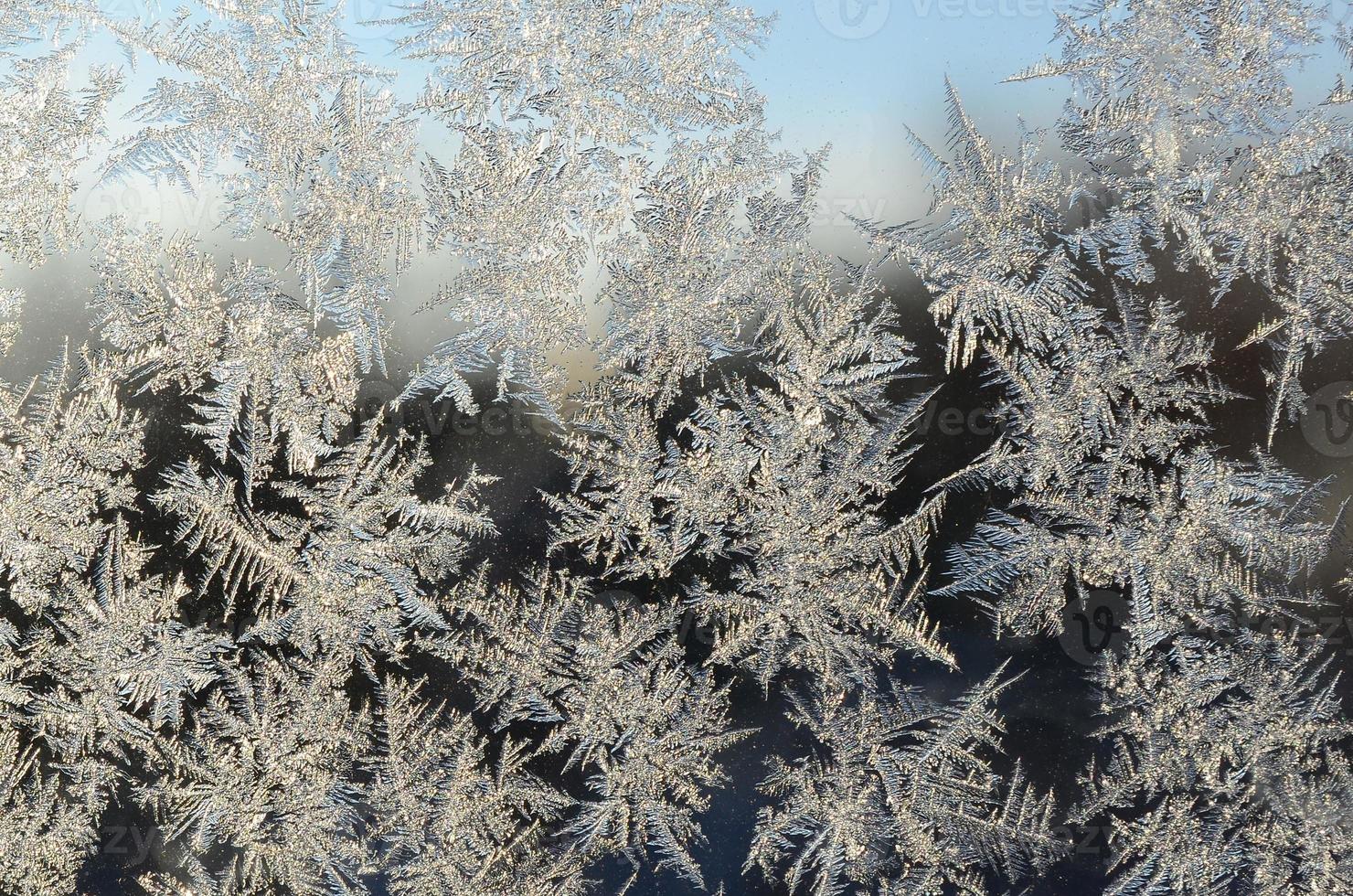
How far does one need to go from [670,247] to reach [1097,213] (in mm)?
340

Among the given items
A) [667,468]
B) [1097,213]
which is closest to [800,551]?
[667,468]

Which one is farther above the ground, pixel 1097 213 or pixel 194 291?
pixel 1097 213

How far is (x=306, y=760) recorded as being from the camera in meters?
0.66

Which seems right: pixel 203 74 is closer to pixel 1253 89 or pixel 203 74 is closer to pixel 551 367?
pixel 551 367

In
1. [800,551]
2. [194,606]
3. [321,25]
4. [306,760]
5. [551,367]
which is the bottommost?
[306,760]
